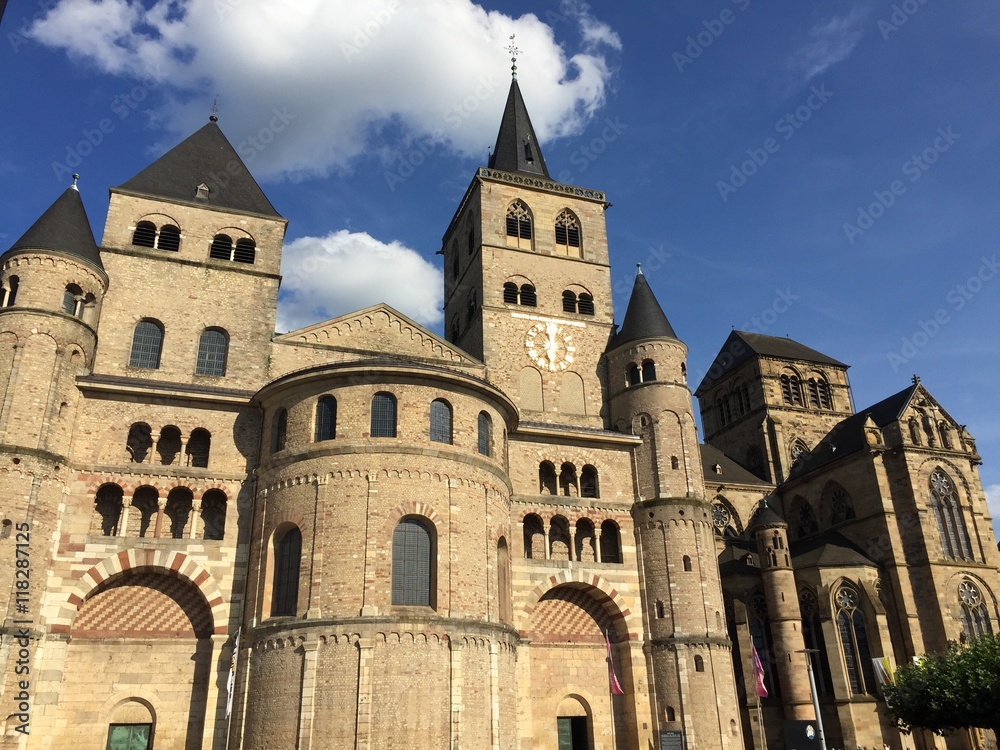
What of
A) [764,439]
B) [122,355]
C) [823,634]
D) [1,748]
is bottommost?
[1,748]

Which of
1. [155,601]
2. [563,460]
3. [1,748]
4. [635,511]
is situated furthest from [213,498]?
[635,511]

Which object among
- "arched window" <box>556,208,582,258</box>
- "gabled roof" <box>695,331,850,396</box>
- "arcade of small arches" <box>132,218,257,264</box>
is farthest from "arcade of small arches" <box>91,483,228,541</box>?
"gabled roof" <box>695,331,850,396</box>

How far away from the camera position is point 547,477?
34250 mm

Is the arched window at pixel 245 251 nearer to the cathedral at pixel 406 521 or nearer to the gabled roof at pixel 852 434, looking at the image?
the cathedral at pixel 406 521

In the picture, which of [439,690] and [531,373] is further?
[531,373]

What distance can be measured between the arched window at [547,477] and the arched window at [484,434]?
170 inches

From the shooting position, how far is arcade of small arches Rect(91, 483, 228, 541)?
2786cm

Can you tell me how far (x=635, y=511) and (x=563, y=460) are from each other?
373 centimetres

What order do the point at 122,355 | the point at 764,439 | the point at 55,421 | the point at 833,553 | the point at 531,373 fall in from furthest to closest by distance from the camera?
the point at 764,439 → the point at 833,553 → the point at 531,373 → the point at 122,355 → the point at 55,421

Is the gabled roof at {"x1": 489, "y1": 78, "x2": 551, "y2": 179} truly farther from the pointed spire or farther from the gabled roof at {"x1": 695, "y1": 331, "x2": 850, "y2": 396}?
the gabled roof at {"x1": 695, "y1": 331, "x2": 850, "y2": 396}

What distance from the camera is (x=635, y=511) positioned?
113 feet

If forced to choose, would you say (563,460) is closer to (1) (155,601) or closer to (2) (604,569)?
(2) (604,569)

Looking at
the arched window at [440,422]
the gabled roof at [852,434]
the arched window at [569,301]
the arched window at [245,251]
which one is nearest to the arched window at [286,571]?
the arched window at [440,422]

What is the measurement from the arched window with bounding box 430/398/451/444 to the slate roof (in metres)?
23.5
